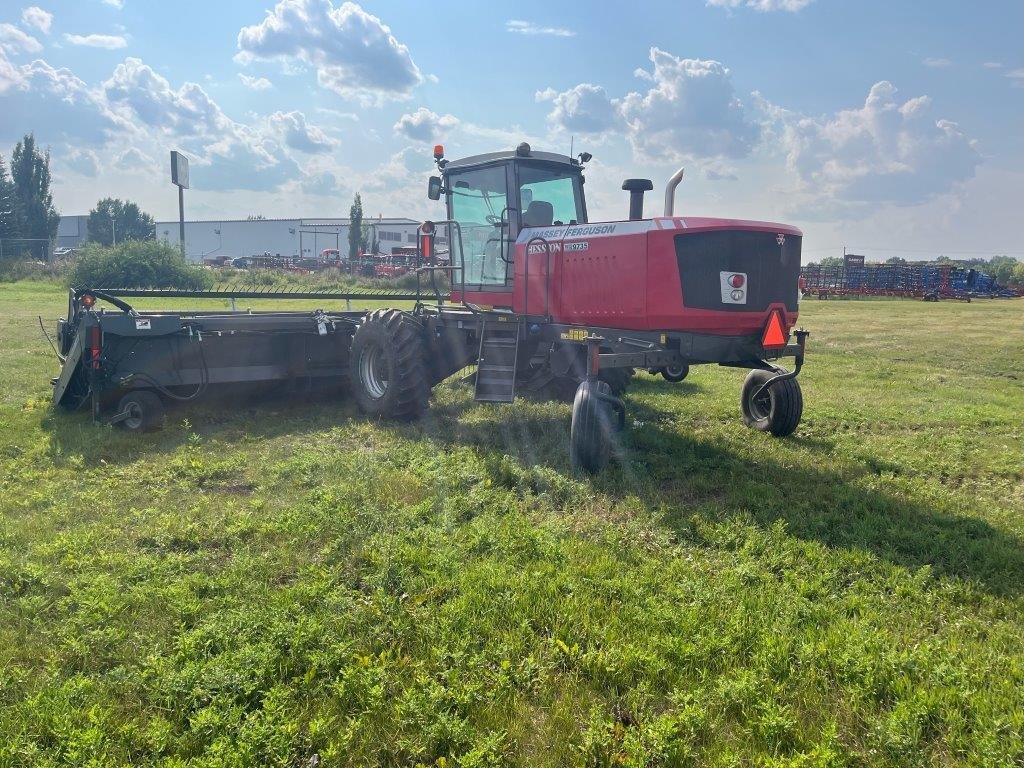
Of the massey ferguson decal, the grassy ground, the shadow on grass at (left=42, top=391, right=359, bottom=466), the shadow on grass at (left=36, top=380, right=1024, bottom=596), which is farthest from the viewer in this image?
the massey ferguson decal

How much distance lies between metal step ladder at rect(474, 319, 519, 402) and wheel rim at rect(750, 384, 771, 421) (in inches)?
103

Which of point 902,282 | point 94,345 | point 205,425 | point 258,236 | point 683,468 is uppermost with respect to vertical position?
point 258,236

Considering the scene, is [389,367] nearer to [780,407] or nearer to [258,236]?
[780,407]

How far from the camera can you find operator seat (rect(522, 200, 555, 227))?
26.7ft

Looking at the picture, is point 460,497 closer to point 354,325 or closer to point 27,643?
point 27,643

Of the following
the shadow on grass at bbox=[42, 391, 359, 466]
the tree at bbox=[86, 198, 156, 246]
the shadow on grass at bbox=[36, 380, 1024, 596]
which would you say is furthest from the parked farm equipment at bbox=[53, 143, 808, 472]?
the tree at bbox=[86, 198, 156, 246]

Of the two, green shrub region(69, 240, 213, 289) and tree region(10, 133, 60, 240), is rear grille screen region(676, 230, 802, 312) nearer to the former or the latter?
green shrub region(69, 240, 213, 289)

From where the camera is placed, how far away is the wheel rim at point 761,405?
796cm

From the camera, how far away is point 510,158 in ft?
26.2

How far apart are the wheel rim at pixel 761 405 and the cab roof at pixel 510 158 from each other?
327cm

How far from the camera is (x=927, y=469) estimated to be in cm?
658

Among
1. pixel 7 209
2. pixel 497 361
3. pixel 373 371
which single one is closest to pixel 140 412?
pixel 373 371

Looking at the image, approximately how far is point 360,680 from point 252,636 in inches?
25.6

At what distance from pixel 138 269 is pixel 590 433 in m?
28.5
